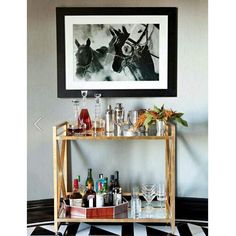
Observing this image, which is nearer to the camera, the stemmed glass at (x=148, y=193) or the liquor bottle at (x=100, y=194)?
the liquor bottle at (x=100, y=194)

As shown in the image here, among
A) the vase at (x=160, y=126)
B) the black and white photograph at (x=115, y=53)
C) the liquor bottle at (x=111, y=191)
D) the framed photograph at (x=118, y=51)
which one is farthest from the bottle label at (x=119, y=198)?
the black and white photograph at (x=115, y=53)

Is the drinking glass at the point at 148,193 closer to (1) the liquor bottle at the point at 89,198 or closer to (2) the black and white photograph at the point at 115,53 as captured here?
(1) the liquor bottle at the point at 89,198

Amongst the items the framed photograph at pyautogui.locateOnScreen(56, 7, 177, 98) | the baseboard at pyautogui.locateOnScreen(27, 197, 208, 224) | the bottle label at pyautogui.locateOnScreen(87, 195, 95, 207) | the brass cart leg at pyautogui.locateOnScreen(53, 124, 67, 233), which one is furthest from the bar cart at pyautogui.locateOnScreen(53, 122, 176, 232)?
the framed photograph at pyautogui.locateOnScreen(56, 7, 177, 98)

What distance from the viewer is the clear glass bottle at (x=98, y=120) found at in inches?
99.3

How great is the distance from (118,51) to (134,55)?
5.1 inches

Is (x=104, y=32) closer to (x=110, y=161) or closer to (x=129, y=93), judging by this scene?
(x=129, y=93)

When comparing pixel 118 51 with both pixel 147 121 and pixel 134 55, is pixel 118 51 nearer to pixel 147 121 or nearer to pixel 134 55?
pixel 134 55

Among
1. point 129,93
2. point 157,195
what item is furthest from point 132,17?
point 157,195

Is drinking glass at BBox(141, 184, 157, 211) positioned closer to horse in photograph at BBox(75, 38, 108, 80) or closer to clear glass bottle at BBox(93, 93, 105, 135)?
clear glass bottle at BBox(93, 93, 105, 135)

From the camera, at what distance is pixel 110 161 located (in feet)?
9.05

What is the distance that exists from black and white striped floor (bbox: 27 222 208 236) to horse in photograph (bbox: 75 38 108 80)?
114cm

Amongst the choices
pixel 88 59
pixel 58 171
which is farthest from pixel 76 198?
pixel 88 59

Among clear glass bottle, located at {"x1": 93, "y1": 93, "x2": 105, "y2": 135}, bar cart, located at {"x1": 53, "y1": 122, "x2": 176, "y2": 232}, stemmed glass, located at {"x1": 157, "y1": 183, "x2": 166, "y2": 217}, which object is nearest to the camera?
bar cart, located at {"x1": 53, "y1": 122, "x2": 176, "y2": 232}

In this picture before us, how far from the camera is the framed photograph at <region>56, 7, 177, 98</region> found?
2652 millimetres
